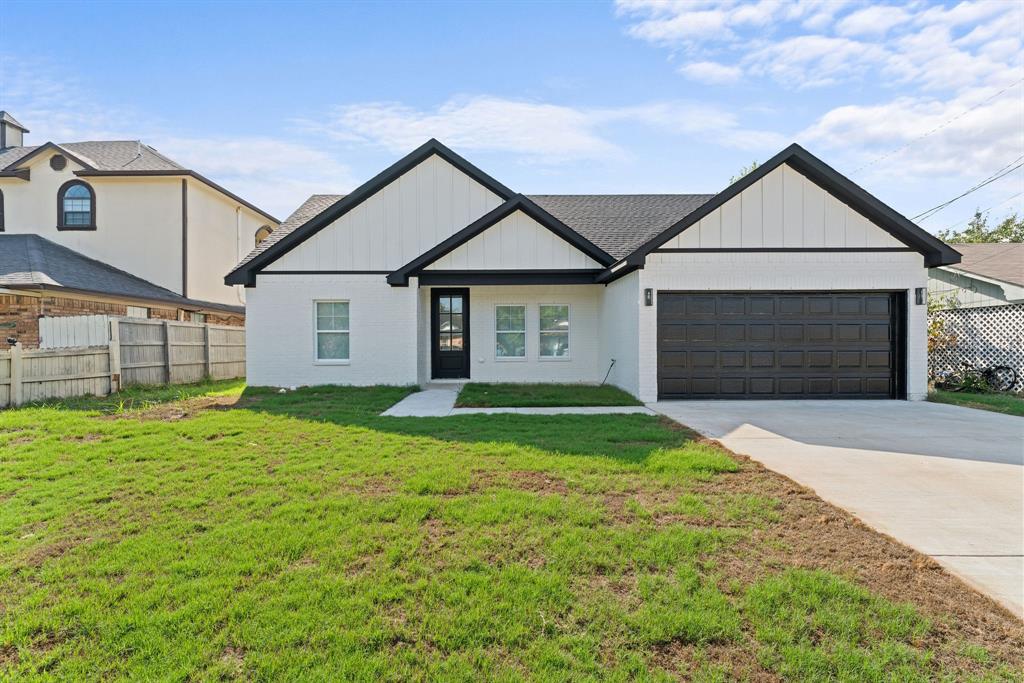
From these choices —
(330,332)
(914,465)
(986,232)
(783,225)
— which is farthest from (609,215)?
(986,232)

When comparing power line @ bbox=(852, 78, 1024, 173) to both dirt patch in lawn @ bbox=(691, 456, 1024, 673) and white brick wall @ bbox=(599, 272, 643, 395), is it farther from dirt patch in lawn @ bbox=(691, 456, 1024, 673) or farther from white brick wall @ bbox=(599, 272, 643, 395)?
dirt patch in lawn @ bbox=(691, 456, 1024, 673)

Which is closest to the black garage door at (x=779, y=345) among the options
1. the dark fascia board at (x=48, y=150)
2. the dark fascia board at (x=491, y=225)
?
the dark fascia board at (x=491, y=225)

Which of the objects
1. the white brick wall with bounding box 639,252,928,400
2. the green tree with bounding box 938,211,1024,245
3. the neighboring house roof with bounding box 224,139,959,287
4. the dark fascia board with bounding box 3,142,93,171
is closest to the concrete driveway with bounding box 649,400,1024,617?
the white brick wall with bounding box 639,252,928,400

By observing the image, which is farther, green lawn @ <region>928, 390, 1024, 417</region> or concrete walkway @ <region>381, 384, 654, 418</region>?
green lawn @ <region>928, 390, 1024, 417</region>

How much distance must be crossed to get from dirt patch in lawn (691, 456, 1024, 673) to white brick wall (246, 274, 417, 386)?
9418mm

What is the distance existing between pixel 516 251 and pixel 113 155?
18.0 m

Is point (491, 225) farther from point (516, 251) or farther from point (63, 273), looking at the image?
point (63, 273)

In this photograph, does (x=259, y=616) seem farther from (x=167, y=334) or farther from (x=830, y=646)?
(x=167, y=334)

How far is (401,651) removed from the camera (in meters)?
2.66

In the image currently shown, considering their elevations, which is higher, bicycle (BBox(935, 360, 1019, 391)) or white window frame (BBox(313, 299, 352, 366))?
white window frame (BBox(313, 299, 352, 366))

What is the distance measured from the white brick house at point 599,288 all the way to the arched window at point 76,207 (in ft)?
32.9

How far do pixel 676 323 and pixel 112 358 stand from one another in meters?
12.2

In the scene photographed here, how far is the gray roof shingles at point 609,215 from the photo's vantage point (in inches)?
536

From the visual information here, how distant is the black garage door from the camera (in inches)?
430
